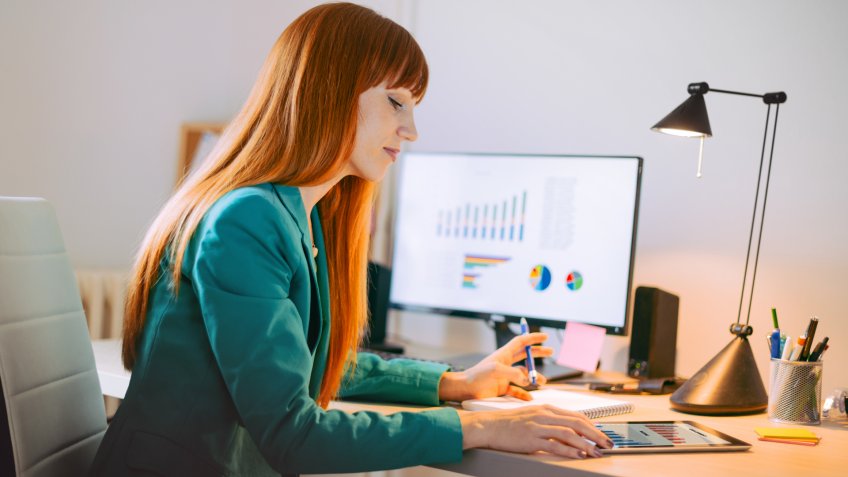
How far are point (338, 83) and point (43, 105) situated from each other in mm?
1238

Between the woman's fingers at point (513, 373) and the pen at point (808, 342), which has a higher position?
the pen at point (808, 342)

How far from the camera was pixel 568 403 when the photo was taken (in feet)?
4.42

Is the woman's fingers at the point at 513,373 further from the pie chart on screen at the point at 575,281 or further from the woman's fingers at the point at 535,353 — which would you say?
the pie chart on screen at the point at 575,281

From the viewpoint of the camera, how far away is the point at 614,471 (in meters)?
1.00

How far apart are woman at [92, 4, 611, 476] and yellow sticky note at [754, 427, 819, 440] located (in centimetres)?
31

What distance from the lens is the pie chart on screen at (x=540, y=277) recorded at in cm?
173

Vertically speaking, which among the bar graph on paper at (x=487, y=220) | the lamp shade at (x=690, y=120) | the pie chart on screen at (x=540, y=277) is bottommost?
the pie chart on screen at (x=540, y=277)

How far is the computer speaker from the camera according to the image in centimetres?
166

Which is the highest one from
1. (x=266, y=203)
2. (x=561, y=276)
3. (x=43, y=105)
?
(x=43, y=105)

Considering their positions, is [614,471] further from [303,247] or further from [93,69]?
[93,69]

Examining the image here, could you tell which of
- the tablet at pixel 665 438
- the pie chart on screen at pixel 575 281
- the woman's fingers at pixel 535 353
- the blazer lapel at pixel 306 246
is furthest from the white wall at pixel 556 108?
the blazer lapel at pixel 306 246

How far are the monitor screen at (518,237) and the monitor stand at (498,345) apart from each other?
0.22 feet

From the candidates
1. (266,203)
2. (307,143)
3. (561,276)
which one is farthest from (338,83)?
(561,276)

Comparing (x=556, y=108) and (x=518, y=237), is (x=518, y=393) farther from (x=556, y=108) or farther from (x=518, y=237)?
(x=556, y=108)
